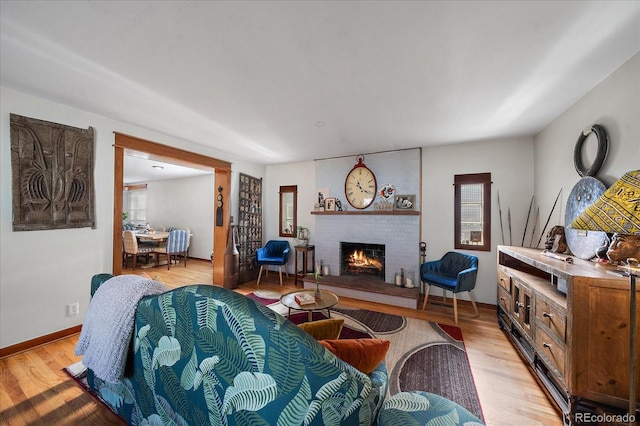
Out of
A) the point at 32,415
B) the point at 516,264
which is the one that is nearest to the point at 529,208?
the point at 516,264

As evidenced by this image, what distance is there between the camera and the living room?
182 cm

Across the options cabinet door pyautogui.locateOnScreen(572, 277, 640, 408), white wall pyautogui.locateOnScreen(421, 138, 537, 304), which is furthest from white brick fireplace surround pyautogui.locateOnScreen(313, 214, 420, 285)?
cabinet door pyautogui.locateOnScreen(572, 277, 640, 408)

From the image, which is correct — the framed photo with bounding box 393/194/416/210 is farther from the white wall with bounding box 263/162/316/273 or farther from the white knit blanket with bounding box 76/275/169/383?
the white knit blanket with bounding box 76/275/169/383

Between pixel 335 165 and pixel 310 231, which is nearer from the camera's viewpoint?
pixel 335 165

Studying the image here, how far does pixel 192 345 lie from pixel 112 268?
281cm

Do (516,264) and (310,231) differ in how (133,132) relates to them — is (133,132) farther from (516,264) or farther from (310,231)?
(516,264)

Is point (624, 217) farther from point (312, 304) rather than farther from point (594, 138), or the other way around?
point (312, 304)

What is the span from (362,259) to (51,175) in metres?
4.22

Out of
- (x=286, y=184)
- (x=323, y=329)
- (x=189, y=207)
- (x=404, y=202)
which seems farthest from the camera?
(x=189, y=207)

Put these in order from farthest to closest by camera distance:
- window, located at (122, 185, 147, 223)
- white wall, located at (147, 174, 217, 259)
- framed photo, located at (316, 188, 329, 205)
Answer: window, located at (122, 185, 147, 223) → white wall, located at (147, 174, 217, 259) → framed photo, located at (316, 188, 329, 205)

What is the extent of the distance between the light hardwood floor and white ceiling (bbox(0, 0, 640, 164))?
1.59m

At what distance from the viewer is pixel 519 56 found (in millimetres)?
1597

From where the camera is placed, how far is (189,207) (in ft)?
22.3

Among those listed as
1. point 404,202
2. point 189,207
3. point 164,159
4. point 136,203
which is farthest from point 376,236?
point 136,203
